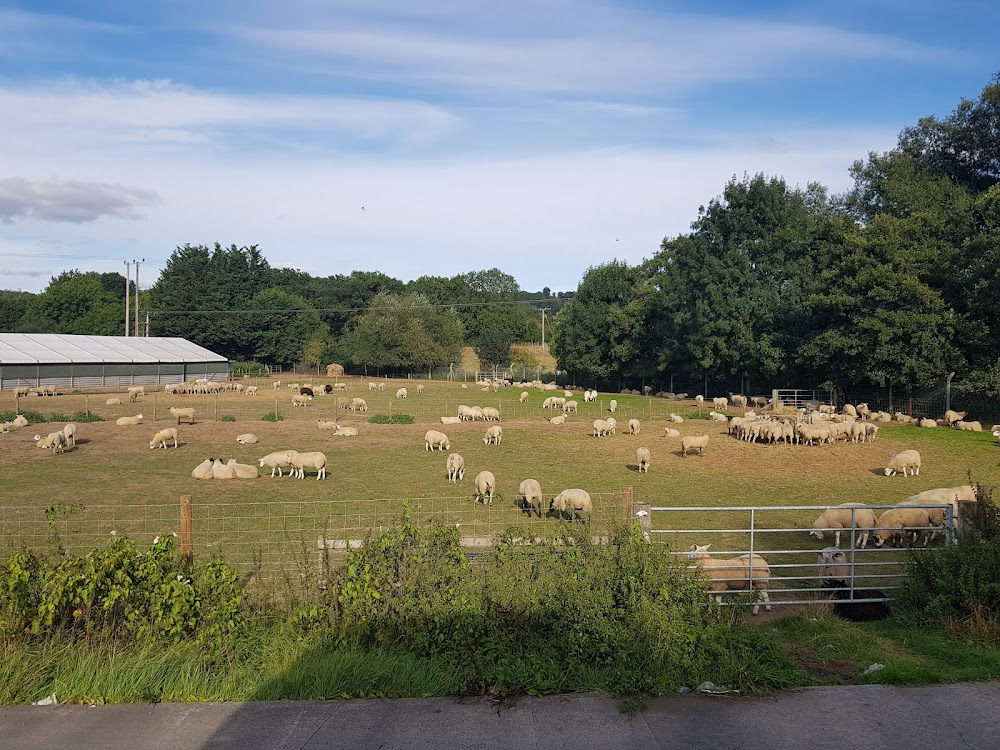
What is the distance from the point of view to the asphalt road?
5.68 meters

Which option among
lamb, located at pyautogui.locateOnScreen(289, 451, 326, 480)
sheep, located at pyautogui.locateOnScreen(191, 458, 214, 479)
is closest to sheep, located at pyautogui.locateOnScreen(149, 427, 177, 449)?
sheep, located at pyautogui.locateOnScreen(191, 458, 214, 479)

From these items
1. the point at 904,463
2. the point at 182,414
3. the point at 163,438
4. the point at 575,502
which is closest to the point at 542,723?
the point at 575,502

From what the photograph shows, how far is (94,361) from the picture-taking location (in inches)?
2260

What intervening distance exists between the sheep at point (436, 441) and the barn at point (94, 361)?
3776 centimetres

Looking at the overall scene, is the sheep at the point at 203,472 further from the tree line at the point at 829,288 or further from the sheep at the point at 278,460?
the tree line at the point at 829,288

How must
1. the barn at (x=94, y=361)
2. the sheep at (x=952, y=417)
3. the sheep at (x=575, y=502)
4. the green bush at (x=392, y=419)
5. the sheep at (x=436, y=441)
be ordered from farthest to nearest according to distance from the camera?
the barn at (x=94, y=361) → the green bush at (x=392, y=419) → the sheep at (x=952, y=417) → the sheep at (x=436, y=441) → the sheep at (x=575, y=502)

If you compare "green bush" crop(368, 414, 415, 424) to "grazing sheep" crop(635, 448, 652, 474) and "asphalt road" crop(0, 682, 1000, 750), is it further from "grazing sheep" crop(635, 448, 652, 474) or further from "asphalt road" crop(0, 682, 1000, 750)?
"asphalt road" crop(0, 682, 1000, 750)

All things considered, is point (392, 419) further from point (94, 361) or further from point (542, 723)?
point (94, 361)

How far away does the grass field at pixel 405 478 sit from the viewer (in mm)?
14578

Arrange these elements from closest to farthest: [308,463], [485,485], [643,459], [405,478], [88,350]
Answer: [485,485] → [405,478] → [308,463] → [643,459] → [88,350]

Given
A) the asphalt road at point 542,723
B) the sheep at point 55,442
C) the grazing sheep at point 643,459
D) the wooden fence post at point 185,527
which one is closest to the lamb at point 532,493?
the grazing sheep at point 643,459

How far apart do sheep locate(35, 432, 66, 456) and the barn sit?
3010cm

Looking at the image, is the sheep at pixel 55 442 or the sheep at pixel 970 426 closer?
the sheep at pixel 55 442

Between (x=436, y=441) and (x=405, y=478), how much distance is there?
6.08m
